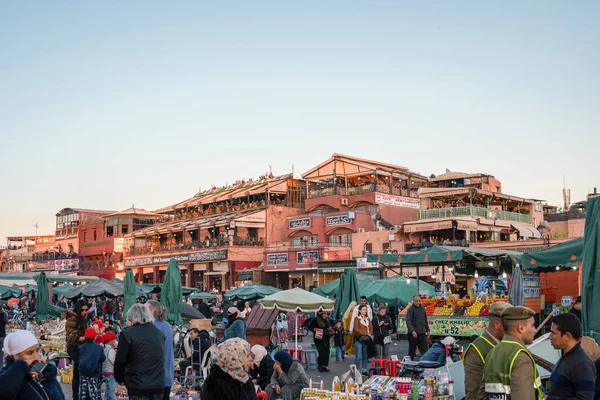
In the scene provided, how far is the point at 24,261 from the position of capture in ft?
274

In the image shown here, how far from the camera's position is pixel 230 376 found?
4.59 m

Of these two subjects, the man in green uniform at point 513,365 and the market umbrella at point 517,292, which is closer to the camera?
the man in green uniform at point 513,365

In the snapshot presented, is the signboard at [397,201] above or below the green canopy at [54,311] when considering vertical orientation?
above

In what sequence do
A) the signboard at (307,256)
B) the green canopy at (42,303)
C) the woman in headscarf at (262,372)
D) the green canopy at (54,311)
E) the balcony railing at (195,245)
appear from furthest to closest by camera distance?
the balcony railing at (195,245), the signboard at (307,256), the green canopy at (54,311), the green canopy at (42,303), the woman in headscarf at (262,372)

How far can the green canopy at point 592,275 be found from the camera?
25.6 ft

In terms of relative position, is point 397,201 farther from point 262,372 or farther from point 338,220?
point 262,372

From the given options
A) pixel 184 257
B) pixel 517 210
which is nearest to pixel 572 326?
pixel 517 210

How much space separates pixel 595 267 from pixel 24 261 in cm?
8469

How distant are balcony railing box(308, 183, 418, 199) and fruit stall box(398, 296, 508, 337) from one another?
29.6 m

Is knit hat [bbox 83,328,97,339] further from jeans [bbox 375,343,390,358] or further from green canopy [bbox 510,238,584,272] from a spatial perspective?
green canopy [bbox 510,238,584,272]

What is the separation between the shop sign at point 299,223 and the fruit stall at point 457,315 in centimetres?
2980

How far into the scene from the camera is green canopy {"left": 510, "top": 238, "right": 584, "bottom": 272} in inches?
536

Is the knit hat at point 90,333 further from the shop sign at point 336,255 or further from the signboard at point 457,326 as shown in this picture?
the shop sign at point 336,255

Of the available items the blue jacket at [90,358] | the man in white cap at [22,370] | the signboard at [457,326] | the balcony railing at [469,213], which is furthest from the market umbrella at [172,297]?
the balcony railing at [469,213]
